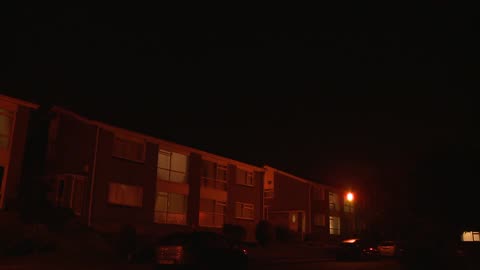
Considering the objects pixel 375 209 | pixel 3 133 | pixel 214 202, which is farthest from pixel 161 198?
pixel 375 209

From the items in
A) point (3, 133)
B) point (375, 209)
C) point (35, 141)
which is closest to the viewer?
point (375, 209)

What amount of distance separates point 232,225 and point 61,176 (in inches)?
448

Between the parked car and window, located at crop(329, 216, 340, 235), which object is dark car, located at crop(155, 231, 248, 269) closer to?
the parked car

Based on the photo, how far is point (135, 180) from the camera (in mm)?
30281

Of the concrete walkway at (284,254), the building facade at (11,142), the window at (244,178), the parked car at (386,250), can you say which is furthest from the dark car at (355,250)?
the building facade at (11,142)

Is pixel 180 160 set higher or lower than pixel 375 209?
higher

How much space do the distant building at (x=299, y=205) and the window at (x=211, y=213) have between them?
9711 mm

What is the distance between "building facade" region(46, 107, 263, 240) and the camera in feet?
92.2

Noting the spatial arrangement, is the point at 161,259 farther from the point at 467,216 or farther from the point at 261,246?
the point at 261,246

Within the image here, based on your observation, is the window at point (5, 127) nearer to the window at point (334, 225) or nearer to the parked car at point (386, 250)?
the parked car at point (386, 250)

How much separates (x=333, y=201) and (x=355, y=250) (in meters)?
21.8

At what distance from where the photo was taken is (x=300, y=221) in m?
47.0

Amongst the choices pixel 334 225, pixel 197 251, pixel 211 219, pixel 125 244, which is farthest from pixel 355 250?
pixel 334 225

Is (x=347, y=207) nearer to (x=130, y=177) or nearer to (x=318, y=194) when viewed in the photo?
(x=318, y=194)
